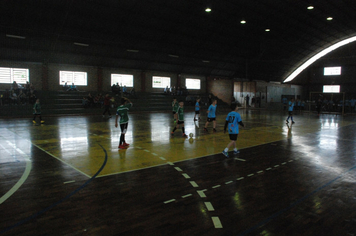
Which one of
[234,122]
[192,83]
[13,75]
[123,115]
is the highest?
[192,83]

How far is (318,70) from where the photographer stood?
164 ft

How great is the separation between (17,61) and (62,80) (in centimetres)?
512

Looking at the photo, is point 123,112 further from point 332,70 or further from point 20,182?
point 332,70


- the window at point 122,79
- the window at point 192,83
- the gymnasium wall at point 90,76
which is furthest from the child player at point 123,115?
the window at point 192,83

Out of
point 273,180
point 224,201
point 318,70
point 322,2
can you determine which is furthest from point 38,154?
point 318,70

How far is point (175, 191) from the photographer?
5.29 m

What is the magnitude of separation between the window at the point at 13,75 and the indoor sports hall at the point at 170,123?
0.15 m

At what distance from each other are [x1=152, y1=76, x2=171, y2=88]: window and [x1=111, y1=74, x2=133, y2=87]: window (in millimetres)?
3955

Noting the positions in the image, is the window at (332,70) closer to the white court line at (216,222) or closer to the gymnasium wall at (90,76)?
the gymnasium wall at (90,76)

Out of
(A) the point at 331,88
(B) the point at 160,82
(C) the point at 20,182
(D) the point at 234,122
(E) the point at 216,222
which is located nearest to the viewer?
(E) the point at 216,222

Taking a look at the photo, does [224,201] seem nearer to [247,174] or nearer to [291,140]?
[247,174]

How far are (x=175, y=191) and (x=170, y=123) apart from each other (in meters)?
13.1

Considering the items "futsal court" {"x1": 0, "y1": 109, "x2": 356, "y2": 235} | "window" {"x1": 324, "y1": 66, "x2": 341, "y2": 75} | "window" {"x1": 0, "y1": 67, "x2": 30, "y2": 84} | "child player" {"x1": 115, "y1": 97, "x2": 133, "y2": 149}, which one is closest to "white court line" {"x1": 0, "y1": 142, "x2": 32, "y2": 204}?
"futsal court" {"x1": 0, "y1": 109, "x2": 356, "y2": 235}

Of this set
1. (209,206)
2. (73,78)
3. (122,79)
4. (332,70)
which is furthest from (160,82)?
(209,206)
